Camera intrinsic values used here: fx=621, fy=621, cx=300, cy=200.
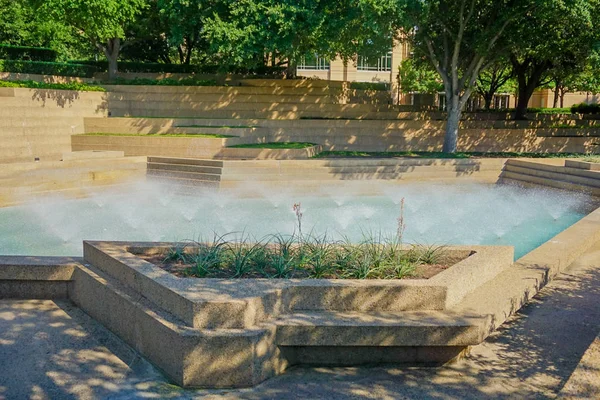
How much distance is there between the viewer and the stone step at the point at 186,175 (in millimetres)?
17500

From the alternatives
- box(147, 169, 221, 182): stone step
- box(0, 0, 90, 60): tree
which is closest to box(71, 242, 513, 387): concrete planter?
box(147, 169, 221, 182): stone step

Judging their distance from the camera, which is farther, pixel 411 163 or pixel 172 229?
pixel 411 163

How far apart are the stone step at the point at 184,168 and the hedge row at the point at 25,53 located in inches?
468

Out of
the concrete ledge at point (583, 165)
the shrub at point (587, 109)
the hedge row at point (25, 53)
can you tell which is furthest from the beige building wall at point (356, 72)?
the concrete ledge at point (583, 165)

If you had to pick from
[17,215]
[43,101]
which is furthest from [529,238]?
[43,101]

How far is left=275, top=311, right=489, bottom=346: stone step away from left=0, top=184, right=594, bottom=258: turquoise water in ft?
14.0

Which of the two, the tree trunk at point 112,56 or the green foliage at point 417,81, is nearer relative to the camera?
the tree trunk at point 112,56

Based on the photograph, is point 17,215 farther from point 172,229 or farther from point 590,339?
point 590,339

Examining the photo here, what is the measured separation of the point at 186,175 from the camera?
1806 centimetres

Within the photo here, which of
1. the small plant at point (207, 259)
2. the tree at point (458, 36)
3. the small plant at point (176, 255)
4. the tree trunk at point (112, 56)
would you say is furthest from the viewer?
the tree trunk at point (112, 56)

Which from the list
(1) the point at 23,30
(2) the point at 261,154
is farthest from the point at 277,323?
(1) the point at 23,30

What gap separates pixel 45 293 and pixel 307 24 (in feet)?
55.1

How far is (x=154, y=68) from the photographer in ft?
99.8

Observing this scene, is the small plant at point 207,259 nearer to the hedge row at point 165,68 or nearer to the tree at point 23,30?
the hedge row at point 165,68
